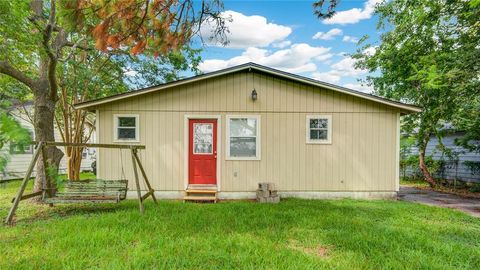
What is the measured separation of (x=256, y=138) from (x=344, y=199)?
274 cm

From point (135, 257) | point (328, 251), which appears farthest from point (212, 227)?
point (328, 251)

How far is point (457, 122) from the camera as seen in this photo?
8508 millimetres

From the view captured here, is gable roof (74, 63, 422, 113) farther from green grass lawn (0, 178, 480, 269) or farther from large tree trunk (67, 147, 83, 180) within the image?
large tree trunk (67, 147, 83, 180)

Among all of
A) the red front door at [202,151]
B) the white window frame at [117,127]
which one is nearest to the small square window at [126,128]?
the white window frame at [117,127]

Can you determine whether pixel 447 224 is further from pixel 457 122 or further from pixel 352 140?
pixel 457 122

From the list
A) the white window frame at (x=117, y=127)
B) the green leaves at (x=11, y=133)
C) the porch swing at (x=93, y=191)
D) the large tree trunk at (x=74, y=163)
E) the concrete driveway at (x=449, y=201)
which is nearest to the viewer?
the green leaves at (x=11, y=133)

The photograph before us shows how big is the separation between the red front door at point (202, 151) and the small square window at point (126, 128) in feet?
4.52

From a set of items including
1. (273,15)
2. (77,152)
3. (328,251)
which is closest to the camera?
(328,251)

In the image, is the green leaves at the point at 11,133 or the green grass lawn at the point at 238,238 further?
the green grass lawn at the point at 238,238

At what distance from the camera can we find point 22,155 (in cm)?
1096

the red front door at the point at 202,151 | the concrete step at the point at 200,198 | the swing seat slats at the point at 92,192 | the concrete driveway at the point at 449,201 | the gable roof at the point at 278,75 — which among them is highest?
the gable roof at the point at 278,75

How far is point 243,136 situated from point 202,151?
1.15 meters

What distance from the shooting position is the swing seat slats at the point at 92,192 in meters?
5.06

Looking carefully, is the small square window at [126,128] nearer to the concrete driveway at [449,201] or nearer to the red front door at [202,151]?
the red front door at [202,151]
